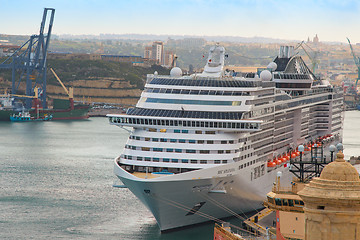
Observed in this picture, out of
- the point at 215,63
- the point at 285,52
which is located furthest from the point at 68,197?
the point at 285,52

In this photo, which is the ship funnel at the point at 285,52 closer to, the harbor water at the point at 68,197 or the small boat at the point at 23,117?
the harbor water at the point at 68,197

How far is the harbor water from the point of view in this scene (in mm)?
31688

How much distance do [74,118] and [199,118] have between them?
89876 mm

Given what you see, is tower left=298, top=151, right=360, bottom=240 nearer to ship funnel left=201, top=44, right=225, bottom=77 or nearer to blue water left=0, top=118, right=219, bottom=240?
blue water left=0, top=118, right=219, bottom=240

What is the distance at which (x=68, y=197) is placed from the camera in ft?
131

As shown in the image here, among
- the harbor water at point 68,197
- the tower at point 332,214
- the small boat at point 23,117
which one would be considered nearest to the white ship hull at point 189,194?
the harbor water at point 68,197

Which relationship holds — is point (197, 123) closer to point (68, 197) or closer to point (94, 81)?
point (68, 197)

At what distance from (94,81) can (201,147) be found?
5303 inches

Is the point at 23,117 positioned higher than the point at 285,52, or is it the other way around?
the point at 285,52

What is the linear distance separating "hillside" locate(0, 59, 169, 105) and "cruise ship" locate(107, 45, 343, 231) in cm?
12165

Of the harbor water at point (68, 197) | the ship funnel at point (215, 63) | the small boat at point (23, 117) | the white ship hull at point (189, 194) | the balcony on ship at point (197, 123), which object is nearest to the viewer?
the white ship hull at point (189, 194)

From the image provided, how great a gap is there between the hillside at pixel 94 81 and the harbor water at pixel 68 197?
86200mm

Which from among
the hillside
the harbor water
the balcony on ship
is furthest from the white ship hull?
the hillside

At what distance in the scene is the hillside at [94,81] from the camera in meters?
160
